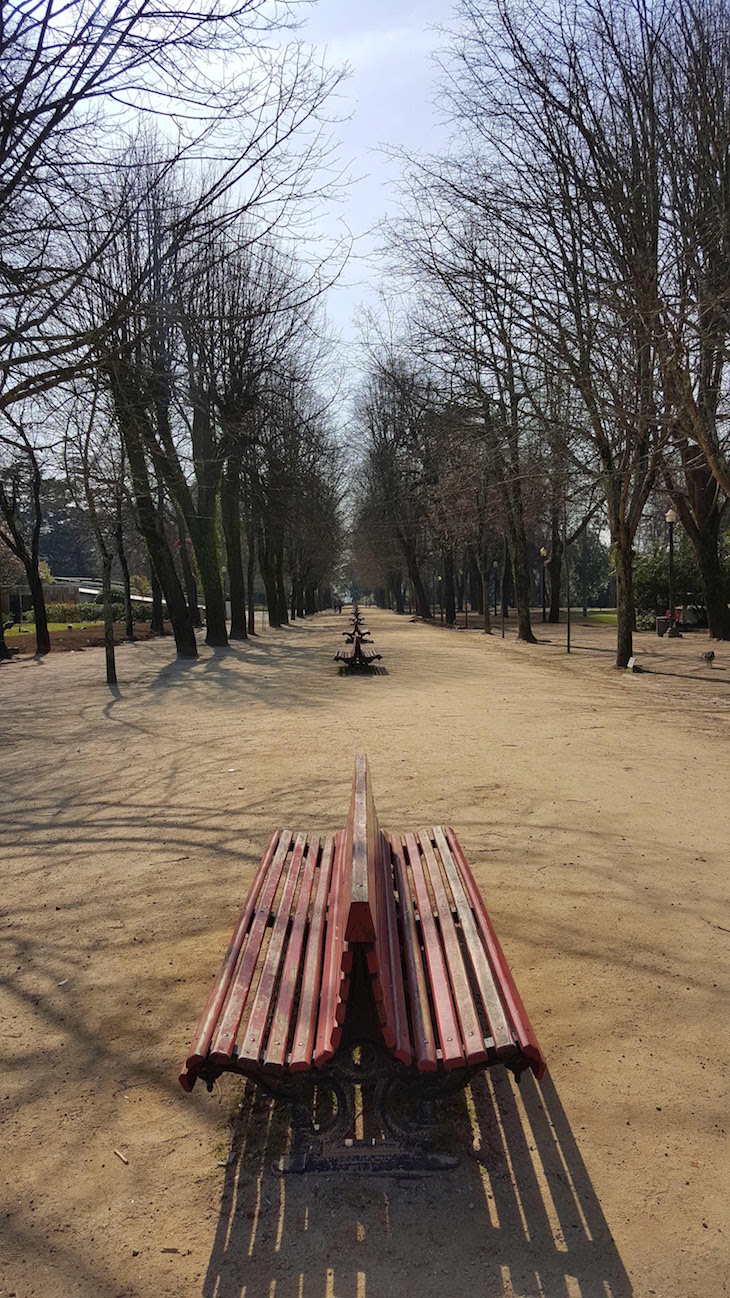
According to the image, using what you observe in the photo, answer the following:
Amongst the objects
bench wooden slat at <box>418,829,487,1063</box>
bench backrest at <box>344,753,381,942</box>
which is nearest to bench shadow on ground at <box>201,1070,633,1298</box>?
bench wooden slat at <box>418,829,487,1063</box>

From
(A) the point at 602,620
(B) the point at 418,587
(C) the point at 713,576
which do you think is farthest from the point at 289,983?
(A) the point at 602,620

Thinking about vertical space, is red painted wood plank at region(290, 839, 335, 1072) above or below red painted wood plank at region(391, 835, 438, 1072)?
above

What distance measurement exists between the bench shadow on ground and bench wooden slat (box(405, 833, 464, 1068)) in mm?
395

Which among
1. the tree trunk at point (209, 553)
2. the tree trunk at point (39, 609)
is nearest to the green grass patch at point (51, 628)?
the tree trunk at point (39, 609)

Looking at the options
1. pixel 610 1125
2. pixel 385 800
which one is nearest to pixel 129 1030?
pixel 610 1125

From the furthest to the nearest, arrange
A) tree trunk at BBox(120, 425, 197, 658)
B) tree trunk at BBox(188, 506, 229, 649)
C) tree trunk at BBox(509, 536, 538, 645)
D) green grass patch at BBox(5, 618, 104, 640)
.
→ green grass patch at BBox(5, 618, 104, 640)
tree trunk at BBox(509, 536, 538, 645)
tree trunk at BBox(188, 506, 229, 649)
tree trunk at BBox(120, 425, 197, 658)

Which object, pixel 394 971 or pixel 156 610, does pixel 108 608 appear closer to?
pixel 394 971

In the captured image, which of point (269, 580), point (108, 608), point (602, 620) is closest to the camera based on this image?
point (108, 608)

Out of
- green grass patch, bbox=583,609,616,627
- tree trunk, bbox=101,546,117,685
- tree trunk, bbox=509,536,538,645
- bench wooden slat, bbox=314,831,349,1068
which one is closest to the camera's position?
bench wooden slat, bbox=314,831,349,1068

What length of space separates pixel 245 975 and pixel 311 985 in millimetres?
240

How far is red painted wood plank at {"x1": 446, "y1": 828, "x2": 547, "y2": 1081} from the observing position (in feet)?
7.58

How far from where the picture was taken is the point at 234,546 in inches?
1029

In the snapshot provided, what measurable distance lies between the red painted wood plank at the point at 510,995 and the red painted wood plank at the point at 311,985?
0.59 m

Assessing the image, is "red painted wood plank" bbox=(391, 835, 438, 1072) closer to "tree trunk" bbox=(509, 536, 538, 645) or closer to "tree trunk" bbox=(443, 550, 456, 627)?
"tree trunk" bbox=(509, 536, 538, 645)
